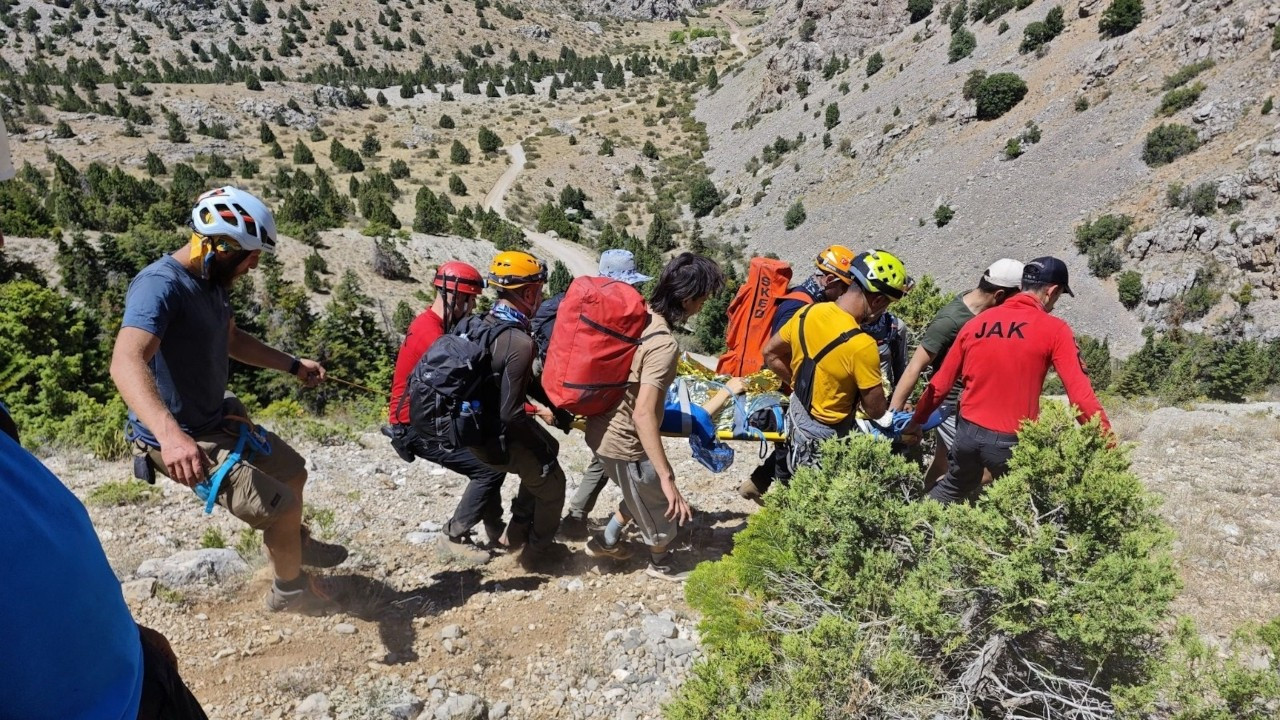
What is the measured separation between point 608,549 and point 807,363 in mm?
1790

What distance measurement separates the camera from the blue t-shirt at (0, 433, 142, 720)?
1.01 metres

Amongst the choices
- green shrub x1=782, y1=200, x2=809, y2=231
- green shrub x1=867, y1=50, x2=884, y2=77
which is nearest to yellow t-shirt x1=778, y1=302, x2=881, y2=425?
green shrub x1=782, y1=200, x2=809, y2=231

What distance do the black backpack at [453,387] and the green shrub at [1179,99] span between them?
3454cm

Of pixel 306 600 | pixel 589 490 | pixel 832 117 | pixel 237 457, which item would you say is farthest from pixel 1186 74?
pixel 237 457

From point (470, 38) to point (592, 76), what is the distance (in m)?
20.5

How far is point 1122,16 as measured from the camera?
3241 centimetres

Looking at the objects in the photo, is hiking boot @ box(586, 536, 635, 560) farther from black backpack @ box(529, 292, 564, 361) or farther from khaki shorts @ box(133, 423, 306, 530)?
khaki shorts @ box(133, 423, 306, 530)

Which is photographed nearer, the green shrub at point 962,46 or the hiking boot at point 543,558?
the hiking boot at point 543,558

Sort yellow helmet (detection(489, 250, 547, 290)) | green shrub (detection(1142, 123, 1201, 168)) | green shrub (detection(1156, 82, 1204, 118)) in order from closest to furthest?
1. yellow helmet (detection(489, 250, 547, 290))
2. green shrub (detection(1142, 123, 1201, 168))
3. green shrub (detection(1156, 82, 1204, 118))

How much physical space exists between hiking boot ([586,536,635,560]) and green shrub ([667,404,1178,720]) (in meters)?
1.75

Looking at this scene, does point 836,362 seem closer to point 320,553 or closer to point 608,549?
point 608,549

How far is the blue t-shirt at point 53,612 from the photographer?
1008 mm

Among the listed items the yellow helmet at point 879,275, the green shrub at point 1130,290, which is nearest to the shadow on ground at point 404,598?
the yellow helmet at point 879,275

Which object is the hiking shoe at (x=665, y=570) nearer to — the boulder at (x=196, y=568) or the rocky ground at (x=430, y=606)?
the rocky ground at (x=430, y=606)
